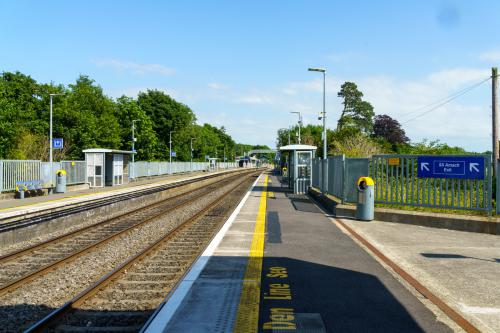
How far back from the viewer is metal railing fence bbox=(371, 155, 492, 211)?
1192 cm

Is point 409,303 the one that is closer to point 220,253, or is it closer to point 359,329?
point 359,329

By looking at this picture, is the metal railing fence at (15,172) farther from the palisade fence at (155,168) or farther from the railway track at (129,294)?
the palisade fence at (155,168)

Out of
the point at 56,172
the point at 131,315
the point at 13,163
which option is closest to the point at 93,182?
the point at 56,172

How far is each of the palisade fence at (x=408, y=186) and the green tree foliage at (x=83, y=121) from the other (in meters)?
28.6

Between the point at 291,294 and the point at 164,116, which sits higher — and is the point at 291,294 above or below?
below

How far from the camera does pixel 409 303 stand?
18.8 feet

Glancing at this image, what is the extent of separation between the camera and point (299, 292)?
616 cm

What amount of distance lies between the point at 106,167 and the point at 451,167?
94.9ft

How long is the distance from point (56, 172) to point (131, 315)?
25.0 meters

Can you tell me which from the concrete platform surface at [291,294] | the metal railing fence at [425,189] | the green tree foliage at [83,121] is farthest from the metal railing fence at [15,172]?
the metal railing fence at [425,189]

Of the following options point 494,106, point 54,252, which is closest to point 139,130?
point 494,106

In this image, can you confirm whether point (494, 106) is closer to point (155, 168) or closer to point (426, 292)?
point (426, 292)

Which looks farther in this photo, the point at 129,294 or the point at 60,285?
the point at 60,285

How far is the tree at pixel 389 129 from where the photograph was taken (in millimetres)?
75500
